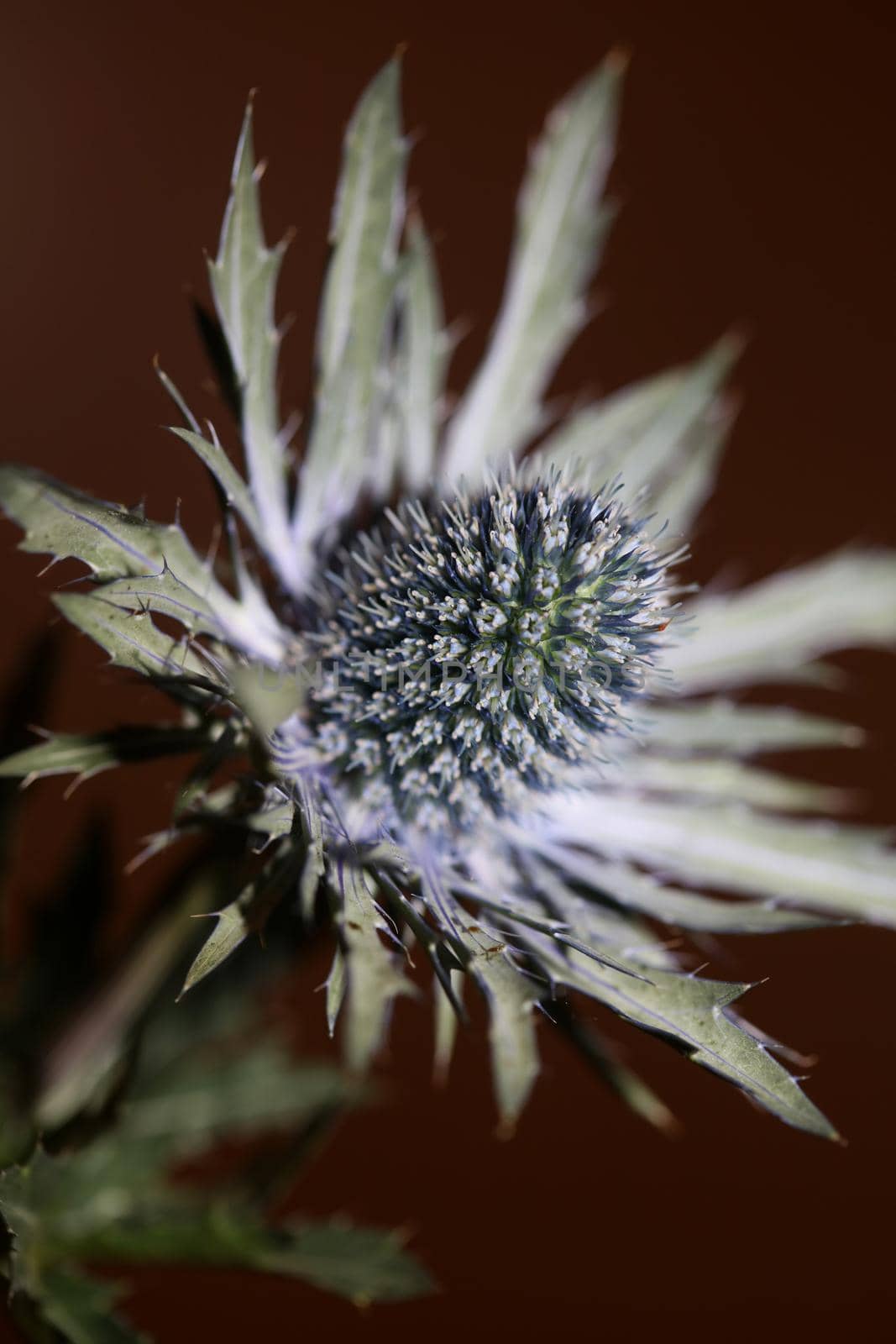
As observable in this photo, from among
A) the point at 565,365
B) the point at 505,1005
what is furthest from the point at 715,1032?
the point at 565,365

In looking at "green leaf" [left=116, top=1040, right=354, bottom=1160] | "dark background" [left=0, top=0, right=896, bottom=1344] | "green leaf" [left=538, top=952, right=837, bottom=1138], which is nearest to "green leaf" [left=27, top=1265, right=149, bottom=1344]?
"green leaf" [left=116, top=1040, right=354, bottom=1160]

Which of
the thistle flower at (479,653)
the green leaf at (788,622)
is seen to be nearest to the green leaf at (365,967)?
the thistle flower at (479,653)

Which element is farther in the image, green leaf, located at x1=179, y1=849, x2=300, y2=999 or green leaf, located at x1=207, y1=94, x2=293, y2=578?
green leaf, located at x1=207, y1=94, x2=293, y2=578

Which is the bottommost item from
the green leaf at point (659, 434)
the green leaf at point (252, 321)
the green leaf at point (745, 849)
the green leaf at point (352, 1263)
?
the green leaf at point (352, 1263)

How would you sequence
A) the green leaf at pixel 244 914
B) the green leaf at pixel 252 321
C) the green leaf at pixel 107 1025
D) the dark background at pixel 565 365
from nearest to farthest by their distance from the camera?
the green leaf at pixel 244 914
the green leaf at pixel 252 321
the green leaf at pixel 107 1025
the dark background at pixel 565 365

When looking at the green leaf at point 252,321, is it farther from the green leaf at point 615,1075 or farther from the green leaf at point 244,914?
the green leaf at point 615,1075

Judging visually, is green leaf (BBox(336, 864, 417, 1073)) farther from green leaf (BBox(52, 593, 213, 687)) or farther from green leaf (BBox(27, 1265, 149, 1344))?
green leaf (BBox(27, 1265, 149, 1344))
